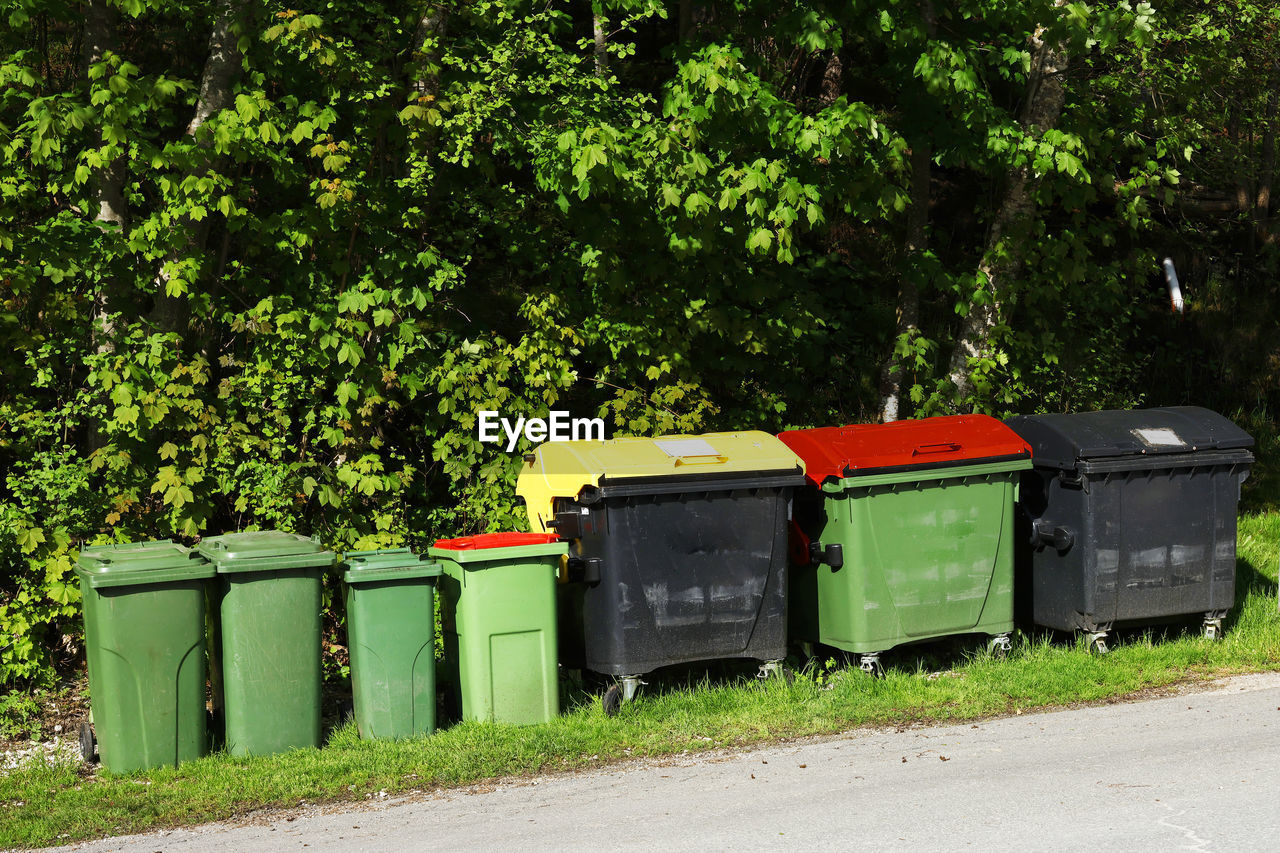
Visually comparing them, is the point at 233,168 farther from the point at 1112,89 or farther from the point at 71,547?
the point at 1112,89

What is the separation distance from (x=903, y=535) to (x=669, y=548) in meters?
1.39

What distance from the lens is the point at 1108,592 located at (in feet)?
23.7

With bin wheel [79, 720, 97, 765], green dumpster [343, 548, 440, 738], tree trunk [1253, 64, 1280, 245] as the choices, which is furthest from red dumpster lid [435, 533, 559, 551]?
tree trunk [1253, 64, 1280, 245]

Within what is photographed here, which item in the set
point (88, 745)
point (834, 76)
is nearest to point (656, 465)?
point (88, 745)

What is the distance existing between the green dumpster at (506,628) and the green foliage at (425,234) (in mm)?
1721

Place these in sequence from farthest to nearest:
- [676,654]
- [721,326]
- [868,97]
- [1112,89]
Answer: [868,97], [1112,89], [721,326], [676,654]

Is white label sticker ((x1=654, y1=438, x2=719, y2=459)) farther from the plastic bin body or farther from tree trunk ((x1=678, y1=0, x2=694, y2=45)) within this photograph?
tree trunk ((x1=678, y1=0, x2=694, y2=45))

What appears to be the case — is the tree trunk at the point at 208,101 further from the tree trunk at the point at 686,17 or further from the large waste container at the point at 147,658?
the tree trunk at the point at 686,17

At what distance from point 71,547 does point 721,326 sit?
427 cm

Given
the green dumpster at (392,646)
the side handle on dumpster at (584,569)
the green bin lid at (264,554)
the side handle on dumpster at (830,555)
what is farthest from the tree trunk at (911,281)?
the green bin lid at (264,554)

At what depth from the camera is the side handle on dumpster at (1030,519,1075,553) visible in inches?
285

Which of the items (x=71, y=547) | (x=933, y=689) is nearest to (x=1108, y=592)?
(x=933, y=689)

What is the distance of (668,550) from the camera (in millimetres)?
6340

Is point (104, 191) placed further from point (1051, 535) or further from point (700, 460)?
point (1051, 535)
